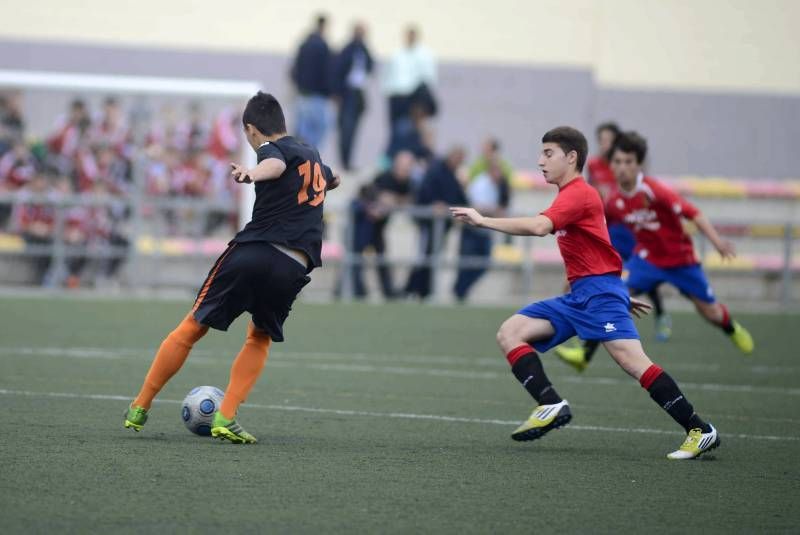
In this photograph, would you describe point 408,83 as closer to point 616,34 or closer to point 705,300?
point 616,34

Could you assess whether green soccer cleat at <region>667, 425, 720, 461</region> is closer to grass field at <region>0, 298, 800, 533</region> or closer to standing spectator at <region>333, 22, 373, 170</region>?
grass field at <region>0, 298, 800, 533</region>

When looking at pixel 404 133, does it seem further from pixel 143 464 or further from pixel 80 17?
pixel 143 464

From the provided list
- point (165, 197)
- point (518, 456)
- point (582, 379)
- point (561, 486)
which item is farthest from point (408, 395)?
point (165, 197)

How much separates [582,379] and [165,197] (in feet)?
30.3

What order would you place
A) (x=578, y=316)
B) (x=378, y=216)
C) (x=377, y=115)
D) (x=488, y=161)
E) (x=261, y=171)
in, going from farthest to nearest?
(x=377, y=115) → (x=488, y=161) → (x=378, y=216) → (x=578, y=316) → (x=261, y=171)

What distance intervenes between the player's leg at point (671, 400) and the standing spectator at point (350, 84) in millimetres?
14518

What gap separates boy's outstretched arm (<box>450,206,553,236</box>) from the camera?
705 cm

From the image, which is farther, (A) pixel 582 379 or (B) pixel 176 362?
(A) pixel 582 379

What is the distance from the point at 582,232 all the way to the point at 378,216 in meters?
11.9

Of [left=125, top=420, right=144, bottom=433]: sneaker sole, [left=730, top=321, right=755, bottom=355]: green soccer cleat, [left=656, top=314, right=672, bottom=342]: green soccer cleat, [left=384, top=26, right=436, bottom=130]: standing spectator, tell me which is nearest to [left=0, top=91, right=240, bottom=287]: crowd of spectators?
[left=384, top=26, right=436, bottom=130]: standing spectator

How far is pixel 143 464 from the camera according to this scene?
671 cm

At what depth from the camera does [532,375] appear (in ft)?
25.3

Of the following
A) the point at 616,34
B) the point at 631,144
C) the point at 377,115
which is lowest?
the point at 377,115

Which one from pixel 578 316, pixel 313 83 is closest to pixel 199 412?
pixel 578 316
